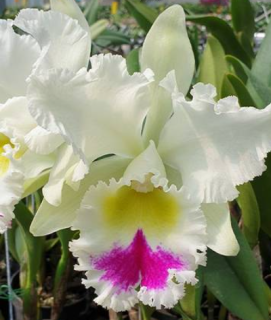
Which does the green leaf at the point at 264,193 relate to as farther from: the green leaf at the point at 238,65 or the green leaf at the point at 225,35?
the green leaf at the point at 225,35

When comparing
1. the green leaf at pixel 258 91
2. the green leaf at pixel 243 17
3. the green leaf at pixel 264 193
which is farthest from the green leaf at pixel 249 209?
the green leaf at pixel 243 17

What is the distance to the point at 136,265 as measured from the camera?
682 mm

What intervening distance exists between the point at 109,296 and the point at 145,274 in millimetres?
53

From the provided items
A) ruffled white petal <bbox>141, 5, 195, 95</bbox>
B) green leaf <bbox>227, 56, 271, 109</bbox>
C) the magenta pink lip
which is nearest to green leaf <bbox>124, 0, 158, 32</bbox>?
green leaf <bbox>227, 56, 271, 109</bbox>

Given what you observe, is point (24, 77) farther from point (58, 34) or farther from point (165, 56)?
point (165, 56)

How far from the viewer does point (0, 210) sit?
0.68 m

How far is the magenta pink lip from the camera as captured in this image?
67 centimetres

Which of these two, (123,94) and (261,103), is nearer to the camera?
(123,94)

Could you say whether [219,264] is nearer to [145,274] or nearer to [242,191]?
[242,191]

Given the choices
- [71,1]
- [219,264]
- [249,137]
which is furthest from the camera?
[219,264]

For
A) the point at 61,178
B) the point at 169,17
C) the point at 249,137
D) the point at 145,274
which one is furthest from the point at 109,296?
the point at 169,17

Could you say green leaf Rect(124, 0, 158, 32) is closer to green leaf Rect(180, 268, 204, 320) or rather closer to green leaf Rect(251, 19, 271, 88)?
green leaf Rect(251, 19, 271, 88)

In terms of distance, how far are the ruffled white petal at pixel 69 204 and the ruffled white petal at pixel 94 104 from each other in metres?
0.03

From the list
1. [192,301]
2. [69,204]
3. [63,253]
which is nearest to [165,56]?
[69,204]
